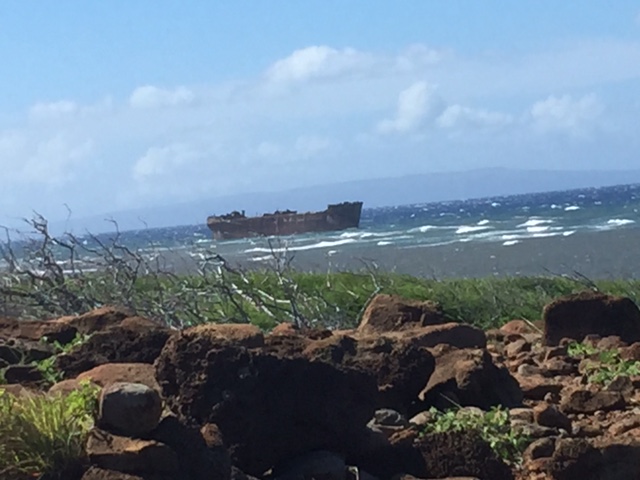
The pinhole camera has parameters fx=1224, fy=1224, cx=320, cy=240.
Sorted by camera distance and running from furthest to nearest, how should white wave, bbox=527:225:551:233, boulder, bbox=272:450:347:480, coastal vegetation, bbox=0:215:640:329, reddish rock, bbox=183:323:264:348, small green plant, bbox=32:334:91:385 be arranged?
white wave, bbox=527:225:551:233 < coastal vegetation, bbox=0:215:640:329 < small green plant, bbox=32:334:91:385 < reddish rock, bbox=183:323:264:348 < boulder, bbox=272:450:347:480

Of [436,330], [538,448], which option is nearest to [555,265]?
[436,330]

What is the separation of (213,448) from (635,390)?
2506 millimetres

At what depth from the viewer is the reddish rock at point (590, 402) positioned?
17.5ft

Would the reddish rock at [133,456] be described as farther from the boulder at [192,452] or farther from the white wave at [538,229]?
the white wave at [538,229]

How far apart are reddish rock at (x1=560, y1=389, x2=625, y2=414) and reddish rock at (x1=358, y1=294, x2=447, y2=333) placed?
57.7 inches

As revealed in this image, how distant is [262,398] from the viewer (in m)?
4.27

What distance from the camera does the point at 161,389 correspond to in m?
4.45

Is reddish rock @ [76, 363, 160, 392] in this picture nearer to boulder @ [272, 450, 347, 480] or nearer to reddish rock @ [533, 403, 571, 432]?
boulder @ [272, 450, 347, 480]

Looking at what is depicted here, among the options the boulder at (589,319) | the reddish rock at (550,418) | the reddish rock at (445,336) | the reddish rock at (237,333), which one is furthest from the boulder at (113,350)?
the boulder at (589,319)

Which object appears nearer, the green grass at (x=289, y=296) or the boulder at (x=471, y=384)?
the boulder at (x=471, y=384)

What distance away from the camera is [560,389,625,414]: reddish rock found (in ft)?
17.5

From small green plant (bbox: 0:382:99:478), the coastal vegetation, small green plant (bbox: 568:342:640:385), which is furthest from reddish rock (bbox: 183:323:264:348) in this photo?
the coastal vegetation

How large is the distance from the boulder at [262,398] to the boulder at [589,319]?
2.82m

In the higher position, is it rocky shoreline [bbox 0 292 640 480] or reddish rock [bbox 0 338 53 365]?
reddish rock [bbox 0 338 53 365]
